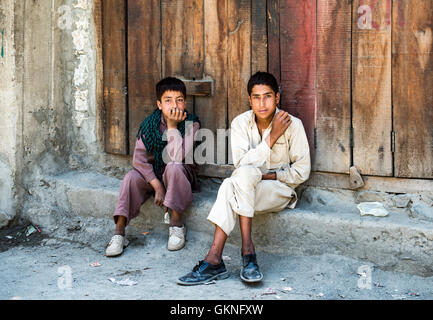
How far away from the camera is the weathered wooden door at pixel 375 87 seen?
3.16 metres

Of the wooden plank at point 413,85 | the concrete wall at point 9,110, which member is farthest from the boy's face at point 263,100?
the concrete wall at point 9,110

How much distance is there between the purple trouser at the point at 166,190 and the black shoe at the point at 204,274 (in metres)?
0.63

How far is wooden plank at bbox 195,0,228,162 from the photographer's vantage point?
386 centimetres

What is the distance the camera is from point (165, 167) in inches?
153

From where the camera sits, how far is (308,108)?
359 centimetres

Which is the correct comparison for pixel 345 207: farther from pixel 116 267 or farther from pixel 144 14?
pixel 144 14

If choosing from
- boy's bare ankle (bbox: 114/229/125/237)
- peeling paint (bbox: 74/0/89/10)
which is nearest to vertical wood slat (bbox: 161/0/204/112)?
peeling paint (bbox: 74/0/89/10)

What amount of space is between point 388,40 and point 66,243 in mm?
2612

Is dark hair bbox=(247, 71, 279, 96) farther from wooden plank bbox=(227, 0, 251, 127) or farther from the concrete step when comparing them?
the concrete step

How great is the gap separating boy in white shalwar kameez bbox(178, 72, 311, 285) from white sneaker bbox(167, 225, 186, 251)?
537 mm

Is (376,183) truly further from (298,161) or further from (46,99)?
(46,99)

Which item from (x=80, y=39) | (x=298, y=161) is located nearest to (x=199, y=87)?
(x=298, y=161)

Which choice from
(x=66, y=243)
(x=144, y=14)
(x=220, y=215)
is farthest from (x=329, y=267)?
(x=144, y=14)

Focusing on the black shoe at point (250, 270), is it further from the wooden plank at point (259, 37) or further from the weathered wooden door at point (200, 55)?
the wooden plank at point (259, 37)
